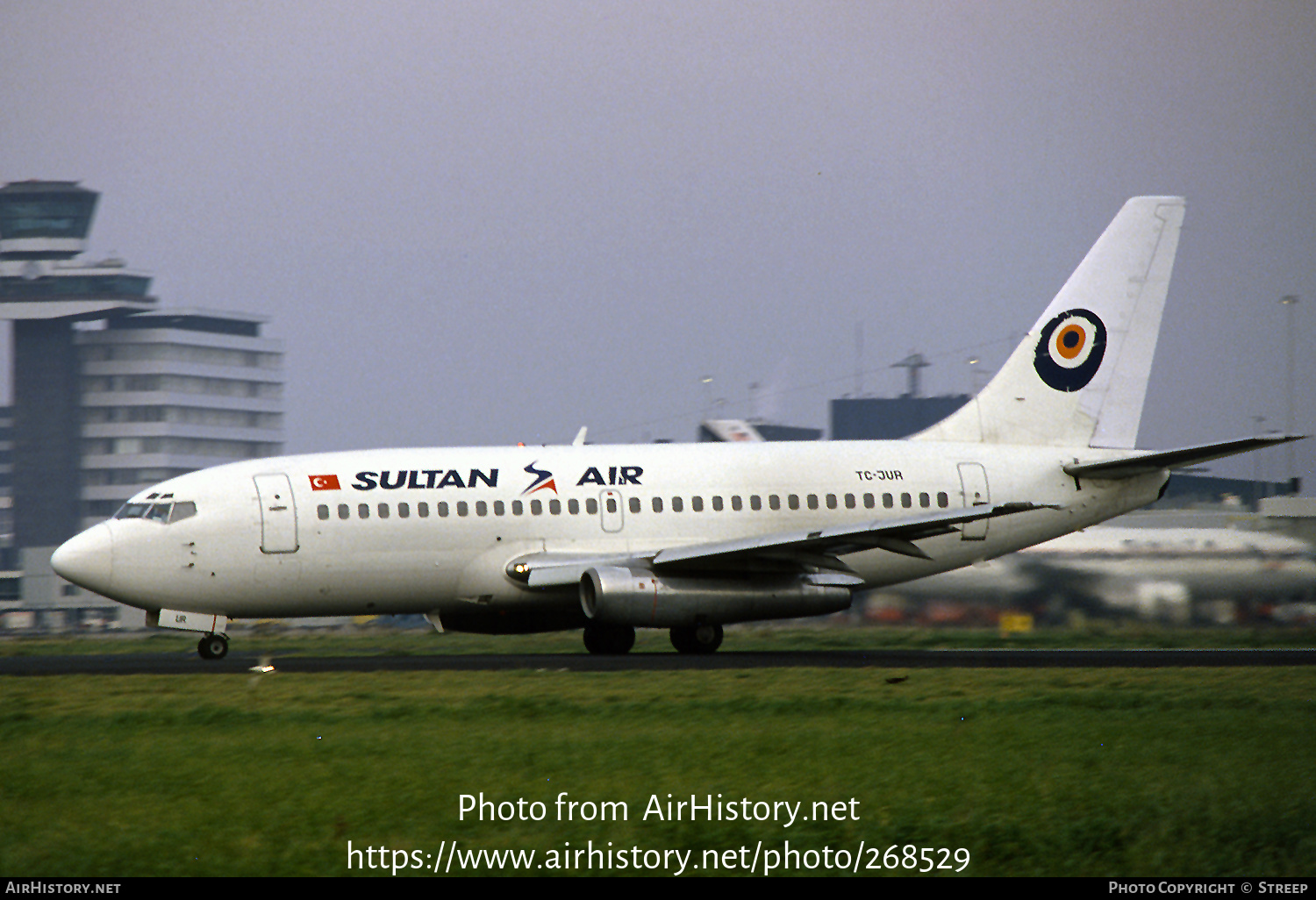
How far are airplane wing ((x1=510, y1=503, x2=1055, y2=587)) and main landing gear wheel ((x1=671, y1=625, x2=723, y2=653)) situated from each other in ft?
4.57

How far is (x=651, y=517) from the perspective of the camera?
96.7ft

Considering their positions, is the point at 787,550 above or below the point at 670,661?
above

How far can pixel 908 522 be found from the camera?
26.7m

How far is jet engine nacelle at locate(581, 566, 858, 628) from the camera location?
2681cm

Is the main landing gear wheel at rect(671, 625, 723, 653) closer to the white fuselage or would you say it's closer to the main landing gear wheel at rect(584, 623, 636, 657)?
the main landing gear wheel at rect(584, 623, 636, 657)

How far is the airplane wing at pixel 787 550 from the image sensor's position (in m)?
26.8

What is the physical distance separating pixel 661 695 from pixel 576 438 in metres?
12.0

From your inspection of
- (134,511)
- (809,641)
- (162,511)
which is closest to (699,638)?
(809,641)

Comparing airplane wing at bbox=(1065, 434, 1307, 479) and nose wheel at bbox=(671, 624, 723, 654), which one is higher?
airplane wing at bbox=(1065, 434, 1307, 479)

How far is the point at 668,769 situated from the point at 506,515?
49.0 feet

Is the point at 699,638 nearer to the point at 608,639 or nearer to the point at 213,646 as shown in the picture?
the point at 608,639

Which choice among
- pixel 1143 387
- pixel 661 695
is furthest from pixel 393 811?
pixel 1143 387

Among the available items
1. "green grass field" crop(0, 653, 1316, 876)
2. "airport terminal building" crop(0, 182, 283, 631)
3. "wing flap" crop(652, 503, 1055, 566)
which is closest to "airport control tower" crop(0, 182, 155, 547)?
"airport terminal building" crop(0, 182, 283, 631)

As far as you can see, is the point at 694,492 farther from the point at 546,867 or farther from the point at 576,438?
the point at 546,867
